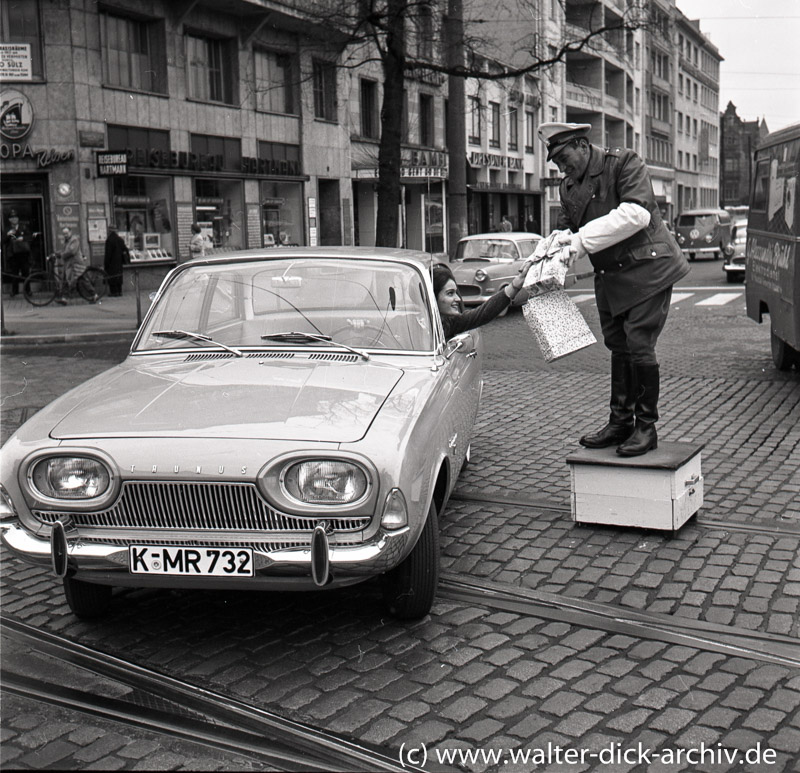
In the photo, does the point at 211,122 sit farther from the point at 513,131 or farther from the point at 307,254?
the point at 513,131

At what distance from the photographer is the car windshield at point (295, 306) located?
16.8 feet

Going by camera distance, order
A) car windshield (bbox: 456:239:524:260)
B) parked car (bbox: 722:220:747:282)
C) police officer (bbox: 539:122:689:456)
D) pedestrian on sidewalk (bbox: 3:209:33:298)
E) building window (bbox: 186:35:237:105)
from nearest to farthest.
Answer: police officer (bbox: 539:122:689:456) → car windshield (bbox: 456:239:524:260) → pedestrian on sidewalk (bbox: 3:209:33:298) → parked car (bbox: 722:220:747:282) → building window (bbox: 186:35:237:105)

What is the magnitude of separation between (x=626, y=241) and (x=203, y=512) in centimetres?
272

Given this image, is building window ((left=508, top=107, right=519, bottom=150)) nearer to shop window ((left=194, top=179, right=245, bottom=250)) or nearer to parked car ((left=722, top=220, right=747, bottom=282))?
shop window ((left=194, top=179, right=245, bottom=250))

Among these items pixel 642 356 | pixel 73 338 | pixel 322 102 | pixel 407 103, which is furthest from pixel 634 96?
pixel 642 356

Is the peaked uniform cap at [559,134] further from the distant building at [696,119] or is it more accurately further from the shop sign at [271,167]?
the distant building at [696,119]

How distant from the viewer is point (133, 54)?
25.8 meters

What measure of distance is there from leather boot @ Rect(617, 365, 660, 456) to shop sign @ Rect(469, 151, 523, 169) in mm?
38349

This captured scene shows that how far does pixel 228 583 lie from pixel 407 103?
122ft

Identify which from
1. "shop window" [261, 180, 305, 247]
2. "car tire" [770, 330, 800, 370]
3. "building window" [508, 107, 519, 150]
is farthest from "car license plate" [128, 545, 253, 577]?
"building window" [508, 107, 519, 150]

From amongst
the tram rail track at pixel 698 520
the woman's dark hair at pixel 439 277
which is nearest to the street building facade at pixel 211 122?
the woman's dark hair at pixel 439 277

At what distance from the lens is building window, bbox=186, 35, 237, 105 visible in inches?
1089

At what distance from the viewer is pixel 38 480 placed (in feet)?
13.0

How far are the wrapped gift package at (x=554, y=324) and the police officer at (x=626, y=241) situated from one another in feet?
0.85
